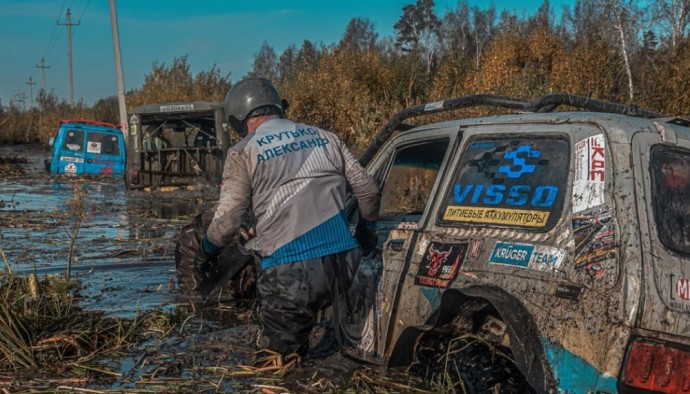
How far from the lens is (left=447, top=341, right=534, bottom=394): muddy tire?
3.60 metres

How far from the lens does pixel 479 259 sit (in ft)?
12.4

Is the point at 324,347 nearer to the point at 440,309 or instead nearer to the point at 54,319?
the point at 440,309

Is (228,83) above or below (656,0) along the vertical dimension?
below

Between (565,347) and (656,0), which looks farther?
(656,0)

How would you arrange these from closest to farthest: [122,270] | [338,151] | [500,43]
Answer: [338,151], [122,270], [500,43]

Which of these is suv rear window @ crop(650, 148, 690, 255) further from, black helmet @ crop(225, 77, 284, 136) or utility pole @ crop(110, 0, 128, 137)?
utility pole @ crop(110, 0, 128, 137)

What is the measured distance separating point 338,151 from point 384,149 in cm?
63

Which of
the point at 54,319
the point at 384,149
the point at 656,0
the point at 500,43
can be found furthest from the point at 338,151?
the point at 656,0

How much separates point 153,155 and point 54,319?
16063mm

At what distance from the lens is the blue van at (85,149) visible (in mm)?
24906

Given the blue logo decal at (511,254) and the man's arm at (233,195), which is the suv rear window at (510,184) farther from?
the man's arm at (233,195)

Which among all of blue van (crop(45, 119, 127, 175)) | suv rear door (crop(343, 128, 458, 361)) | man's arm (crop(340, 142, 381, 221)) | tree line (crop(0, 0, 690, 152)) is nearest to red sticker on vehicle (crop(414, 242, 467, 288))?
suv rear door (crop(343, 128, 458, 361))

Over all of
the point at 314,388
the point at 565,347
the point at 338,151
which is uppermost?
the point at 338,151

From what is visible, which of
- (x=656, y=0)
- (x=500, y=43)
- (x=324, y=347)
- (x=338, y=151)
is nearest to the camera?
(x=338, y=151)
